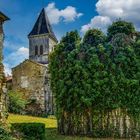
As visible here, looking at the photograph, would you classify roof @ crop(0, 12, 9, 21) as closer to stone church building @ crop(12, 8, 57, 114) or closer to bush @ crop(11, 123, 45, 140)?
bush @ crop(11, 123, 45, 140)

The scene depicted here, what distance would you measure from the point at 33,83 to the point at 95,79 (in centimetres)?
2923

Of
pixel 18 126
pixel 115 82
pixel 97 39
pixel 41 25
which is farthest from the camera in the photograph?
pixel 41 25

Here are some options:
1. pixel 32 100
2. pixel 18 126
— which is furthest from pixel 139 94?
pixel 32 100

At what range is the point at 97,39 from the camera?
27.5 meters

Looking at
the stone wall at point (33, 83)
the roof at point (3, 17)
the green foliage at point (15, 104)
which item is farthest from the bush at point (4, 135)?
the stone wall at point (33, 83)

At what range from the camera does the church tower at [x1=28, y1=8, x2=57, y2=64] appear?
79062 millimetres

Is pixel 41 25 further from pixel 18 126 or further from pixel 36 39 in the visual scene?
pixel 18 126

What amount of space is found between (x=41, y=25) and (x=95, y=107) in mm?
56160

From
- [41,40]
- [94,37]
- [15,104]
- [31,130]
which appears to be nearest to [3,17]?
[94,37]

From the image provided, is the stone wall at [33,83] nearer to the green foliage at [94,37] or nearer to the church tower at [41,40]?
the church tower at [41,40]

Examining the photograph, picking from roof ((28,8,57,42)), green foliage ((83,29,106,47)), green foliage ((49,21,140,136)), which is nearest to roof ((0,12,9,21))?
green foliage ((49,21,140,136))

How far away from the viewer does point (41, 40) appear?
80000 millimetres

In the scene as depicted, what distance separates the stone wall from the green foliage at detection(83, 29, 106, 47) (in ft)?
84.7

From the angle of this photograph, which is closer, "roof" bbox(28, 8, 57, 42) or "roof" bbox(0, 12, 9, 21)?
"roof" bbox(0, 12, 9, 21)
